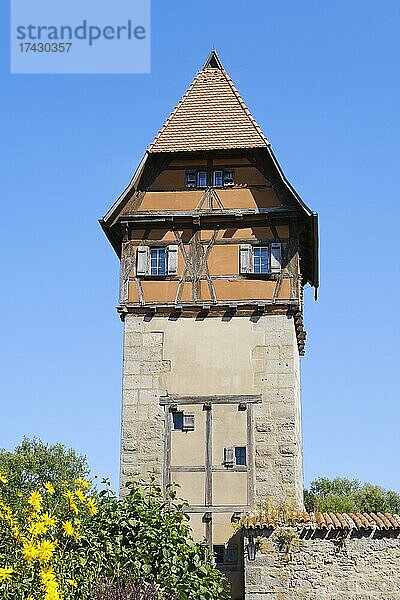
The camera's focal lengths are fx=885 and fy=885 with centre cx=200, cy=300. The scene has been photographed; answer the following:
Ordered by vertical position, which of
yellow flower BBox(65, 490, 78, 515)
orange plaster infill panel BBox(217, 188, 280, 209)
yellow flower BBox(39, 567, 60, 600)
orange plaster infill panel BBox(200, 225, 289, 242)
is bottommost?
yellow flower BBox(39, 567, 60, 600)

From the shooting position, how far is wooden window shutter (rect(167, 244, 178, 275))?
18688mm

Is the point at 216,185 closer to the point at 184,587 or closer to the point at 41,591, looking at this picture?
the point at 184,587

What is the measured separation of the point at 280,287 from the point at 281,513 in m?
4.89

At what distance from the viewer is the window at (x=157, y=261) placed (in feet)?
61.8

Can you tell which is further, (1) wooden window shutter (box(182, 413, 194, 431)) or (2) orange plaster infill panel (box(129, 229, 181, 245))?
(2) orange plaster infill panel (box(129, 229, 181, 245))

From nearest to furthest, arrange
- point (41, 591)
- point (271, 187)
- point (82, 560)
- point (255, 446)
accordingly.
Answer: point (41, 591) → point (82, 560) → point (255, 446) → point (271, 187)

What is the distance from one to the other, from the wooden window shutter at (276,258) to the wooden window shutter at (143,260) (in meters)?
2.64

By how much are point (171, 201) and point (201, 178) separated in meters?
0.82

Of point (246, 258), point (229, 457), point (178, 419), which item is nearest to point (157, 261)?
point (246, 258)

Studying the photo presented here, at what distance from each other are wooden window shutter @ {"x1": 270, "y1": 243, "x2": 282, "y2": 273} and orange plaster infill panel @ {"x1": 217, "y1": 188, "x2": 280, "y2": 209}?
90cm

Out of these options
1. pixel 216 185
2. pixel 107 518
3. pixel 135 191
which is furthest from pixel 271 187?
pixel 107 518

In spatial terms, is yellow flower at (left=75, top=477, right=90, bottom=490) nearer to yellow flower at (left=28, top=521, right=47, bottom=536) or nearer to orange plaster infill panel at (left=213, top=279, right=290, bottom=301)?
yellow flower at (left=28, top=521, right=47, bottom=536)

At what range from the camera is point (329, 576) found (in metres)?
15.0

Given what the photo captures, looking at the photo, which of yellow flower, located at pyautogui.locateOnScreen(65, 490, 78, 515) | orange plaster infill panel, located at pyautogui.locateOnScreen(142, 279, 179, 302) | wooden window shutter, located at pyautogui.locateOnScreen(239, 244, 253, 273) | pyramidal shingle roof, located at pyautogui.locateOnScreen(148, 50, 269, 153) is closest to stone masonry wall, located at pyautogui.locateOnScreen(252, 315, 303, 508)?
wooden window shutter, located at pyautogui.locateOnScreen(239, 244, 253, 273)
